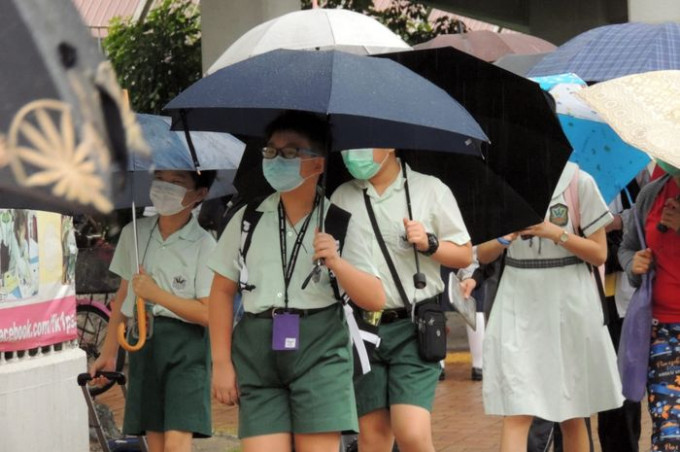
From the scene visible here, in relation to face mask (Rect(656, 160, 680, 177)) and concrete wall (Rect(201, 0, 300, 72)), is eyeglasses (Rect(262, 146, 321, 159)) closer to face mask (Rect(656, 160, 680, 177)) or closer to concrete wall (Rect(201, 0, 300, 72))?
face mask (Rect(656, 160, 680, 177))

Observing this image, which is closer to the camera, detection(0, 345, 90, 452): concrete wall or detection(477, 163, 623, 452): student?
detection(477, 163, 623, 452): student

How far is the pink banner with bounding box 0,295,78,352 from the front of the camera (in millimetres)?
7513

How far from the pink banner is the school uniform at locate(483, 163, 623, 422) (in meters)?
2.51

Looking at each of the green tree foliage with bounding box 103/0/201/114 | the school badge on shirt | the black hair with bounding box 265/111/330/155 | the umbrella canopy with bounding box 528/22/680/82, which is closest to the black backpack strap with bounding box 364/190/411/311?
the black hair with bounding box 265/111/330/155

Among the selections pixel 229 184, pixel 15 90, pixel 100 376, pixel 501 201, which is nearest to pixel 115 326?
pixel 100 376

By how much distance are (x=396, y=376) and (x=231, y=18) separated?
21.3ft

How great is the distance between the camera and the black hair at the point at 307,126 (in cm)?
525

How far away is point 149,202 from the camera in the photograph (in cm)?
710

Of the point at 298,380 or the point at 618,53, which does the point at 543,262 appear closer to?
the point at 618,53

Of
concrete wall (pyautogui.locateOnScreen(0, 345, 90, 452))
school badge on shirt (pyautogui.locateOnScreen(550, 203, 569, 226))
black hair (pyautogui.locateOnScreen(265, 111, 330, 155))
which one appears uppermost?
black hair (pyautogui.locateOnScreen(265, 111, 330, 155))

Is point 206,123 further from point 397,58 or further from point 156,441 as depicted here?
point 156,441

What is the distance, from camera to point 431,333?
5.85m

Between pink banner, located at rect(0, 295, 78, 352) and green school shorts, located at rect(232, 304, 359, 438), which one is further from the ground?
green school shorts, located at rect(232, 304, 359, 438)

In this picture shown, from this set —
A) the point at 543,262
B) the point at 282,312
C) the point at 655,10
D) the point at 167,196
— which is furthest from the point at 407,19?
the point at 282,312
